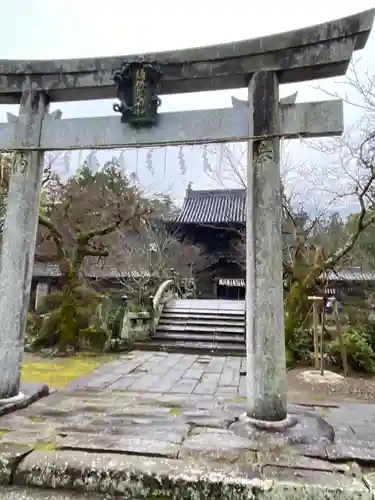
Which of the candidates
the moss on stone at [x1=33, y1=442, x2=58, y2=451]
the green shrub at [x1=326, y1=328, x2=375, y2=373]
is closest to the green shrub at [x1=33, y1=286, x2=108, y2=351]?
the green shrub at [x1=326, y1=328, x2=375, y2=373]

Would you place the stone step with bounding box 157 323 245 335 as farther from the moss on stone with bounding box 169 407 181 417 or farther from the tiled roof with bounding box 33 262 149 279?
the tiled roof with bounding box 33 262 149 279

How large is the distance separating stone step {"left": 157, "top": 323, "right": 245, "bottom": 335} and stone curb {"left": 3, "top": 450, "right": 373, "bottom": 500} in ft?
27.6

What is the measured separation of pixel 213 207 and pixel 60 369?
19.5 m

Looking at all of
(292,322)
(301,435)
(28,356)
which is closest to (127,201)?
(28,356)

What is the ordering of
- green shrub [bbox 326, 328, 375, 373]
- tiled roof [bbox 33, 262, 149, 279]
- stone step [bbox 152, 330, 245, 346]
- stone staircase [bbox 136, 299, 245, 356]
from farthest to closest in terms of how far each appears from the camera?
tiled roof [bbox 33, 262, 149, 279] → stone step [bbox 152, 330, 245, 346] → stone staircase [bbox 136, 299, 245, 356] → green shrub [bbox 326, 328, 375, 373]

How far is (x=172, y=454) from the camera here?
3.06 metres

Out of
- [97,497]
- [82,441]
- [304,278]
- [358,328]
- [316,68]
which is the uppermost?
[316,68]

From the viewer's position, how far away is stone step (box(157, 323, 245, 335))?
36.9 ft

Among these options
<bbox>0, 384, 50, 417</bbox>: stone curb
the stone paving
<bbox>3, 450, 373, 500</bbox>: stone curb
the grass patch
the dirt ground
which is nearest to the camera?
<bbox>3, 450, 373, 500</bbox>: stone curb

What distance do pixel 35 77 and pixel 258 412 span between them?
4.73 meters

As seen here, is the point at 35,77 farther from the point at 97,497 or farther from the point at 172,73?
the point at 97,497

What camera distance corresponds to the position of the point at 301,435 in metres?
3.51

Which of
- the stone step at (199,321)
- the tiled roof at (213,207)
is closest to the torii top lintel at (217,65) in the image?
the stone step at (199,321)

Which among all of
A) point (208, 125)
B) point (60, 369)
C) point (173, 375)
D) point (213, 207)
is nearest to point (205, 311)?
point (173, 375)
